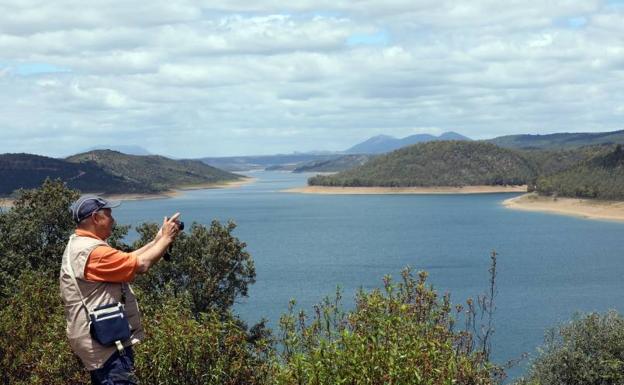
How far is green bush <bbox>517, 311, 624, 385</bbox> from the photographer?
20.1 meters

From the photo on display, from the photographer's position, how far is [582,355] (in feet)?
66.9

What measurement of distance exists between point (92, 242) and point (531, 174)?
665ft

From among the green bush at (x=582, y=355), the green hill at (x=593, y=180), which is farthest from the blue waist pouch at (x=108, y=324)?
the green hill at (x=593, y=180)

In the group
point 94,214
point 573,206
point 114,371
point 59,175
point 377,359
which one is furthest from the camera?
point 59,175

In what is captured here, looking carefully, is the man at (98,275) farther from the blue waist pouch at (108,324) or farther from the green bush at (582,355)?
the green bush at (582,355)

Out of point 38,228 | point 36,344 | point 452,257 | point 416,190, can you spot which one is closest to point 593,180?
point 416,190

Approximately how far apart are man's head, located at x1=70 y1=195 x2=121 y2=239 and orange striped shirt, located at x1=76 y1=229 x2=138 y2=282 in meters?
0.27

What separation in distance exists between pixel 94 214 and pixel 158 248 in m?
0.58

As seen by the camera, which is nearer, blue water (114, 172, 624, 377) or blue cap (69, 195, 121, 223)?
blue cap (69, 195, 121, 223)

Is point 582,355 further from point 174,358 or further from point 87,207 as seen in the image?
point 87,207

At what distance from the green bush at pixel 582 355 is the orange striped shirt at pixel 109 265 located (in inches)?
668

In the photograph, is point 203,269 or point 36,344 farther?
point 203,269

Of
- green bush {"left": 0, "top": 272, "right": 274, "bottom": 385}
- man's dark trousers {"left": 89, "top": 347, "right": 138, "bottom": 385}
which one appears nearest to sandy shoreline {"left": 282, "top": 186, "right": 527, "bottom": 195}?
green bush {"left": 0, "top": 272, "right": 274, "bottom": 385}

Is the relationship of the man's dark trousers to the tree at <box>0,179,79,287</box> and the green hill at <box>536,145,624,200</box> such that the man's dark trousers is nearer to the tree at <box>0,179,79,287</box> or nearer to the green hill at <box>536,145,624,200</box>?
the tree at <box>0,179,79,287</box>
